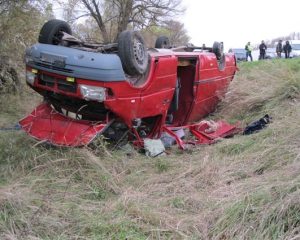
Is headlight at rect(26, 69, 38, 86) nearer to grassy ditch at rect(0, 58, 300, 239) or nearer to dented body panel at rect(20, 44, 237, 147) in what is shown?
dented body panel at rect(20, 44, 237, 147)

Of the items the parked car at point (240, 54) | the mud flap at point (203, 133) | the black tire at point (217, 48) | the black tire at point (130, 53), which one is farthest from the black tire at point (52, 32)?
the parked car at point (240, 54)

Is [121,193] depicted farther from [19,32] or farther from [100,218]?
[19,32]

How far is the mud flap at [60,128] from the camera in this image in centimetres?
413

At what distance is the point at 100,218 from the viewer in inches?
114

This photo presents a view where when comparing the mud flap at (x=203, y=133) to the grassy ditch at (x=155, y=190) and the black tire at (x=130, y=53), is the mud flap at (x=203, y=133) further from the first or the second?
the black tire at (x=130, y=53)

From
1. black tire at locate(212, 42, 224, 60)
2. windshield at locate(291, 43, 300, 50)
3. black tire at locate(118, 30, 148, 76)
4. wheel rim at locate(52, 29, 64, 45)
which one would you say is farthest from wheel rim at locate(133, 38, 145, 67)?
windshield at locate(291, 43, 300, 50)

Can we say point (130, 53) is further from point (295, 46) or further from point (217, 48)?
point (295, 46)

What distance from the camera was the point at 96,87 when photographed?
406 centimetres

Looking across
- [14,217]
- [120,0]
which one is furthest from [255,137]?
[120,0]

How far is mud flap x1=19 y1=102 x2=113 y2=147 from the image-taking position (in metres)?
4.13

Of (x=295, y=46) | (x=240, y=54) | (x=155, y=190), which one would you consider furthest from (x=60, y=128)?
(x=240, y=54)

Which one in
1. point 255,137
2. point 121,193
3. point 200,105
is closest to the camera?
point 121,193

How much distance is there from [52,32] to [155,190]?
2544 mm

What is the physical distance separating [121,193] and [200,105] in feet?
10.9
